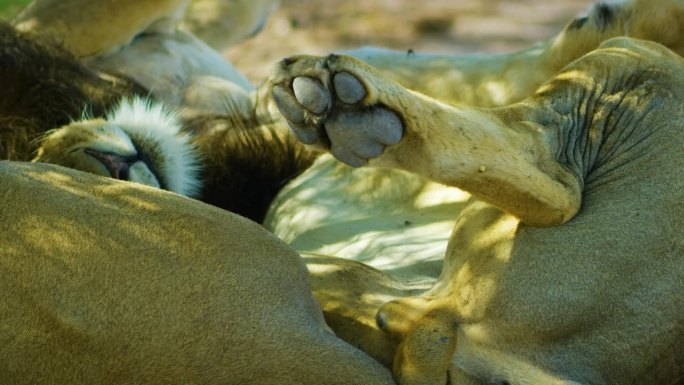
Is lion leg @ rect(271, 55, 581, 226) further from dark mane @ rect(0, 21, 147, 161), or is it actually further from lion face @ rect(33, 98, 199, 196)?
dark mane @ rect(0, 21, 147, 161)

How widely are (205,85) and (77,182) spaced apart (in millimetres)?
1962

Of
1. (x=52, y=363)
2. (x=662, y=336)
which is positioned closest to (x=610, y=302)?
(x=662, y=336)

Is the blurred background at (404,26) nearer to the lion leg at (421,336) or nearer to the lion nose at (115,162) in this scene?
the lion nose at (115,162)

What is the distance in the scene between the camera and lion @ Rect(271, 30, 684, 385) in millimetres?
2418

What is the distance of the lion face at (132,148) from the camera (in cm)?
334

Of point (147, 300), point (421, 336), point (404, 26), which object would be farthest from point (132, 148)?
point (404, 26)

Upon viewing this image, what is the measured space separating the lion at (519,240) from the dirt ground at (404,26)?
15.9 ft

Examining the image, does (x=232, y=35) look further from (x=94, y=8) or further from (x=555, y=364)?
(x=555, y=364)

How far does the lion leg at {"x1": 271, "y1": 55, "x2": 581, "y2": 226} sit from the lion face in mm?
1039

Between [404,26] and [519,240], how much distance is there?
6.49 meters

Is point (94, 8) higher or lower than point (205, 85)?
higher

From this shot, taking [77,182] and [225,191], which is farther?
[225,191]

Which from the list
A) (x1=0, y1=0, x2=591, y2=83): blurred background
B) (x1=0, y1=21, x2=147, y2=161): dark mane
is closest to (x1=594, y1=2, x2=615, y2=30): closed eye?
(x1=0, y1=21, x2=147, y2=161): dark mane

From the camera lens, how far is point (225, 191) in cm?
408
